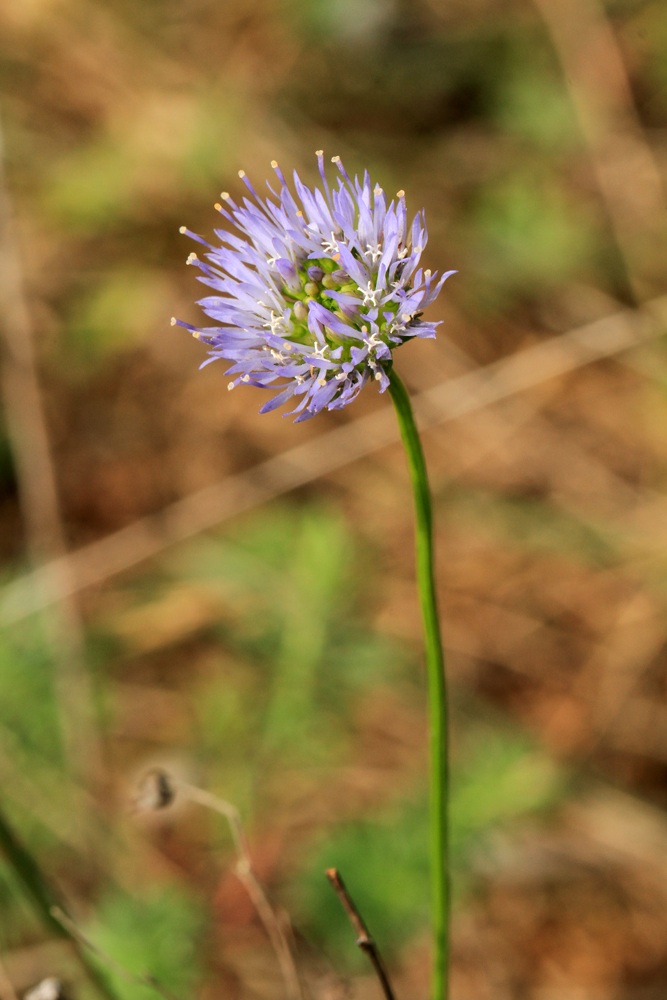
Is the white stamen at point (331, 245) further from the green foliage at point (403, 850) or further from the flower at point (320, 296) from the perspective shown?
the green foliage at point (403, 850)

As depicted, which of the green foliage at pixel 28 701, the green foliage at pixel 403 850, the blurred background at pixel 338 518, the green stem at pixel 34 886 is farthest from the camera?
the green foliage at pixel 28 701

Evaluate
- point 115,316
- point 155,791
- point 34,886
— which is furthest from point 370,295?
point 115,316

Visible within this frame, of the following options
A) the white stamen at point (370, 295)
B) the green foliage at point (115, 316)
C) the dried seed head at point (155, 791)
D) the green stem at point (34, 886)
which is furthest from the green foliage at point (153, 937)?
the green foliage at point (115, 316)

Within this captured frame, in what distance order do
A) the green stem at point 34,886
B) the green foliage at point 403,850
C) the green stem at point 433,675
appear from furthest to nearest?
the green foliage at point 403,850 < the green stem at point 34,886 < the green stem at point 433,675

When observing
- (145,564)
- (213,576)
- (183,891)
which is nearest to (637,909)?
(183,891)

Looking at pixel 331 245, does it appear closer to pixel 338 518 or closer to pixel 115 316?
pixel 338 518

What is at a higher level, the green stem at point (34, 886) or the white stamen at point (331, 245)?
the white stamen at point (331, 245)

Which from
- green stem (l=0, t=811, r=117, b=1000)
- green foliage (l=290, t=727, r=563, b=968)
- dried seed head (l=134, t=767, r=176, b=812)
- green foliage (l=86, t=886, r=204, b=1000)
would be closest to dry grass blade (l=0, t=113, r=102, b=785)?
green foliage (l=86, t=886, r=204, b=1000)
